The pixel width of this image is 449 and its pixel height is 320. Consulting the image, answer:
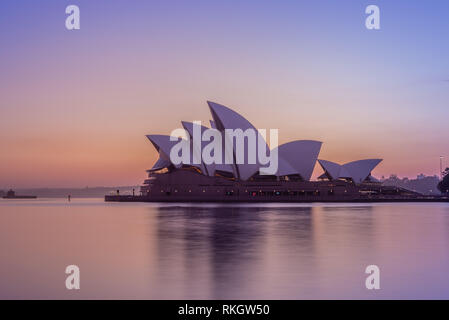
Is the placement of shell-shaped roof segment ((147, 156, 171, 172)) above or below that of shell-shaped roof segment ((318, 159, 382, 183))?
above

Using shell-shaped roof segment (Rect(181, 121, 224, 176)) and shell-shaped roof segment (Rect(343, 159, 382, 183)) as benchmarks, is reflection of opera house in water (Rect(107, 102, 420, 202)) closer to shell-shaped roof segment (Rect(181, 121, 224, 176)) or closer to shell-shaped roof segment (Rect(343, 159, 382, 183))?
shell-shaped roof segment (Rect(181, 121, 224, 176))

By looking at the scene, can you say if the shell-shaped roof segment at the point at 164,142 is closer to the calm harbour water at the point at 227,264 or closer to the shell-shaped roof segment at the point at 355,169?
the shell-shaped roof segment at the point at 355,169

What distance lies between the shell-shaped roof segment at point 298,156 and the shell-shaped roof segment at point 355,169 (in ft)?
46.1

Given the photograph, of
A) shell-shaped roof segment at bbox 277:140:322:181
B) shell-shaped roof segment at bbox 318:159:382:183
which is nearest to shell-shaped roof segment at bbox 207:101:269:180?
shell-shaped roof segment at bbox 277:140:322:181

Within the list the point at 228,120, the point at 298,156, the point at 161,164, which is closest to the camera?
the point at 228,120

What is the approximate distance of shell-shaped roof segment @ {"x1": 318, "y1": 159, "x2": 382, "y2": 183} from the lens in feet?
341

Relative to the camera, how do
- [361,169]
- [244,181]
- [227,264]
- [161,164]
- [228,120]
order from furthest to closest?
1. [361,169]
2. [161,164]
3. [244,181]
4. [228,120]
5. [227,264]

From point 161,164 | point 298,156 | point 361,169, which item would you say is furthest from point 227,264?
point 361,169

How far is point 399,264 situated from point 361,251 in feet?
8.67

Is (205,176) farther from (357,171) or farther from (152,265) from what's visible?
(152,265)

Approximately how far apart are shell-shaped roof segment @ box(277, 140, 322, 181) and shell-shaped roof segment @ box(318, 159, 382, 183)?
1405 centimetres

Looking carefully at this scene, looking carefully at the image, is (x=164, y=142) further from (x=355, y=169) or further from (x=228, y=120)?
(x=355, y=169)

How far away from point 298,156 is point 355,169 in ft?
70.2

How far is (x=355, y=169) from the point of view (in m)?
105
